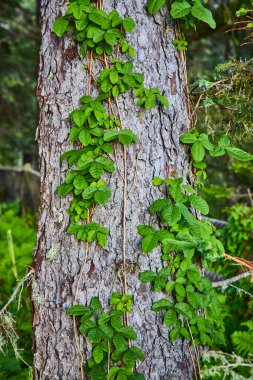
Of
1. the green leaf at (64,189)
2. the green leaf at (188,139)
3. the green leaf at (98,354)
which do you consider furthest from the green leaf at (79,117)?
the green leaf at (98,354)

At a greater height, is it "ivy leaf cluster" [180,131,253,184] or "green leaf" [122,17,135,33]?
"green leaf" [122,17,135,33]

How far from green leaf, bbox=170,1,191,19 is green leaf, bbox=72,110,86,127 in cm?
72

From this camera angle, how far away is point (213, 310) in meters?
2.61

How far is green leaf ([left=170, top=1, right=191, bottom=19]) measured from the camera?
2445 mm

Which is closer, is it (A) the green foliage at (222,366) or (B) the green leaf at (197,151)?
(A) the green foliage at (222,366)

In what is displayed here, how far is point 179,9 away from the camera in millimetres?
2459

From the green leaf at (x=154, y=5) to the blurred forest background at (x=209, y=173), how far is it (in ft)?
1.62

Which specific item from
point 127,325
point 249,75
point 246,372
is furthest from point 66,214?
point 246,372

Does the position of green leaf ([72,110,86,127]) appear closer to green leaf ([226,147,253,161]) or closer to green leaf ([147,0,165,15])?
green leaf ([147,0,165,15])

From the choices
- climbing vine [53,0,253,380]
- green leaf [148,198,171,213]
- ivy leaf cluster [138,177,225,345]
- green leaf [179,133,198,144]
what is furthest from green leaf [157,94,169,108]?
green leaf [148,198,171,213]

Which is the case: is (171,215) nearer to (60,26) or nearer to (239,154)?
(239,154)

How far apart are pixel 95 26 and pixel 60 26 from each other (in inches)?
7.8

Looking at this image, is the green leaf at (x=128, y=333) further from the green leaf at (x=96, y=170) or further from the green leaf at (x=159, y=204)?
the green leaf at (x=96, y=170)

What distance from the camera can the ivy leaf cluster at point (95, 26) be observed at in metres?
2.41
